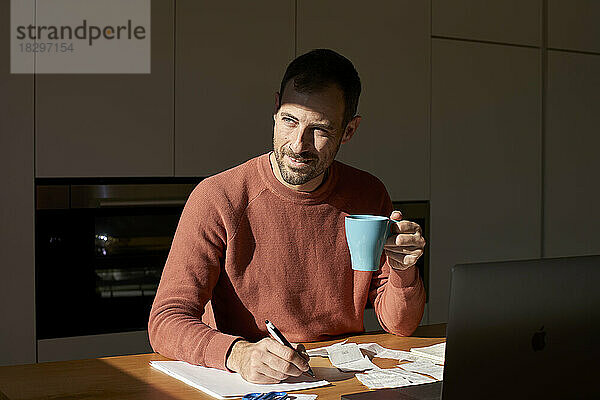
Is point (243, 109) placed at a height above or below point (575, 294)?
above

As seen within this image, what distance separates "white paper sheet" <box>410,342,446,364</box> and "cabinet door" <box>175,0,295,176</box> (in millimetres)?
1480

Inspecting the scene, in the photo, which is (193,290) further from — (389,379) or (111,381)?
(389,379)

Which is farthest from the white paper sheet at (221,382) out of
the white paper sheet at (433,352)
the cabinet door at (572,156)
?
the cabinet door at (572,156)

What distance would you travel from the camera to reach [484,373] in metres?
0.99

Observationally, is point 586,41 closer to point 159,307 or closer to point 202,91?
point 202,91

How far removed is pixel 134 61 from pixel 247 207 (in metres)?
1.22

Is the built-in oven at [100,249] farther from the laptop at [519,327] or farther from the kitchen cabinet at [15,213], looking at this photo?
the laptop at [519,327]

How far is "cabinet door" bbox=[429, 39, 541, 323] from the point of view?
134 inches

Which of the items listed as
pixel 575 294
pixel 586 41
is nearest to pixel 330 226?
pixel 575 294

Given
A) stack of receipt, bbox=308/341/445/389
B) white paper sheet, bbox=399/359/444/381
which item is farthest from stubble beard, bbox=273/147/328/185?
white paper sheet, bbox=399/359/444/381

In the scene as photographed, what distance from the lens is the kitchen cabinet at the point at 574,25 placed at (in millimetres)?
3695

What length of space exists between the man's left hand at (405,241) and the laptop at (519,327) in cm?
46

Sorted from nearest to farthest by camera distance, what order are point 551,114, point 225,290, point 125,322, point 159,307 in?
point 159,307
point 225,290
point 125,322
point 551,114

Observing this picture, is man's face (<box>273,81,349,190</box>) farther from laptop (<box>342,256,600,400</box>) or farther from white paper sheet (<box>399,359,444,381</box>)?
laptop (<box>342,256,600,400</box>)
